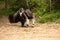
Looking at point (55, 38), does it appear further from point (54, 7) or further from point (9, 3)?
point (9, 3)

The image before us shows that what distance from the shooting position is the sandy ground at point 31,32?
1150 cm

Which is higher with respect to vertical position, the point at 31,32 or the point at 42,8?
the point at 42,8

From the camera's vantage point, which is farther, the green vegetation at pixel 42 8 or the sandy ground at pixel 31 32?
the green vegetation at pixel 42 8

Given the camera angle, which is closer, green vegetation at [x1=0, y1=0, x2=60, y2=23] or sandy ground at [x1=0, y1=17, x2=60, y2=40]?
sandy ground at [x1=0, y1=17, x2=60, y2=40]

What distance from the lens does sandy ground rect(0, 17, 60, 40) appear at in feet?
37.7

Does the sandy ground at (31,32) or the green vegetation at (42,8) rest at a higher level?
the green vegetation at (42,8)

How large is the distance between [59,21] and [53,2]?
3.72m

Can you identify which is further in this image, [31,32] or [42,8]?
[42,8]

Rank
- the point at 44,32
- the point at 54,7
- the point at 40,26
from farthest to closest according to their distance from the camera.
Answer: the point at 54,7, the point at 40,26, the point at 44,32

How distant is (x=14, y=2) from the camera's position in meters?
20.8

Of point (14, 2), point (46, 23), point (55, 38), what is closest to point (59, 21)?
point (46, 23)

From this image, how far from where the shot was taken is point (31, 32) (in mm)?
12766

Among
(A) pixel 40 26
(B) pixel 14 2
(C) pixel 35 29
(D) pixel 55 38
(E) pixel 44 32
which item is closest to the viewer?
(D) pixel 55 38

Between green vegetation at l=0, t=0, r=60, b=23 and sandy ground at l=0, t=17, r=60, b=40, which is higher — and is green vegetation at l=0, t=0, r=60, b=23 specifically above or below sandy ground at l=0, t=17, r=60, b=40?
above
